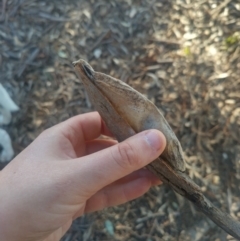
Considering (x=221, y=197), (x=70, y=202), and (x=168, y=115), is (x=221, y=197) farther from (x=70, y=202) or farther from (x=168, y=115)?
(x=70, y=202)

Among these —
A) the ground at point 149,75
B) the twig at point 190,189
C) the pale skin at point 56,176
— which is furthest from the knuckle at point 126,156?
the ground at point 149,75

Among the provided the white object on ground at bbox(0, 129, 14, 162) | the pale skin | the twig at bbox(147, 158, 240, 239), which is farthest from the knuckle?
the white object on ground at bbox(0, 129, 14, 162)

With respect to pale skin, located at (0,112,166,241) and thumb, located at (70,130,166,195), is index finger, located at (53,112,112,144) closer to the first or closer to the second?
pale skin, located at (0,112,166,241)

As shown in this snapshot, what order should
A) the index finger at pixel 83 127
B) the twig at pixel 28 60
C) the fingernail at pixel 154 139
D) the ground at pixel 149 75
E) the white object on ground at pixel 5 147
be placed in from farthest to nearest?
the twig at pixel 28 60 < the white object on ground at pixel 5 147 < the ground at pixel 149 75 < the index finger at pixel 83 127 < the fingernail at pixel 154 139

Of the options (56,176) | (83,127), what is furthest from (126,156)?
(83,127)

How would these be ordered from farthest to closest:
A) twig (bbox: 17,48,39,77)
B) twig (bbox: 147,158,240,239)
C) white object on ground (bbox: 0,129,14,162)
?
twig (bbox: 17,48,39,77) → white object on ground (bbox: 0,129,14,162) → twig (bbox: 147,158,240,239)

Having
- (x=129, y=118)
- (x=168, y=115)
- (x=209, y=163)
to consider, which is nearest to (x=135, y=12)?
(x=168, y=115)

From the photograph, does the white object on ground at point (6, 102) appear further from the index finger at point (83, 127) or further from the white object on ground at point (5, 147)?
the index finger at point (83, 127)
